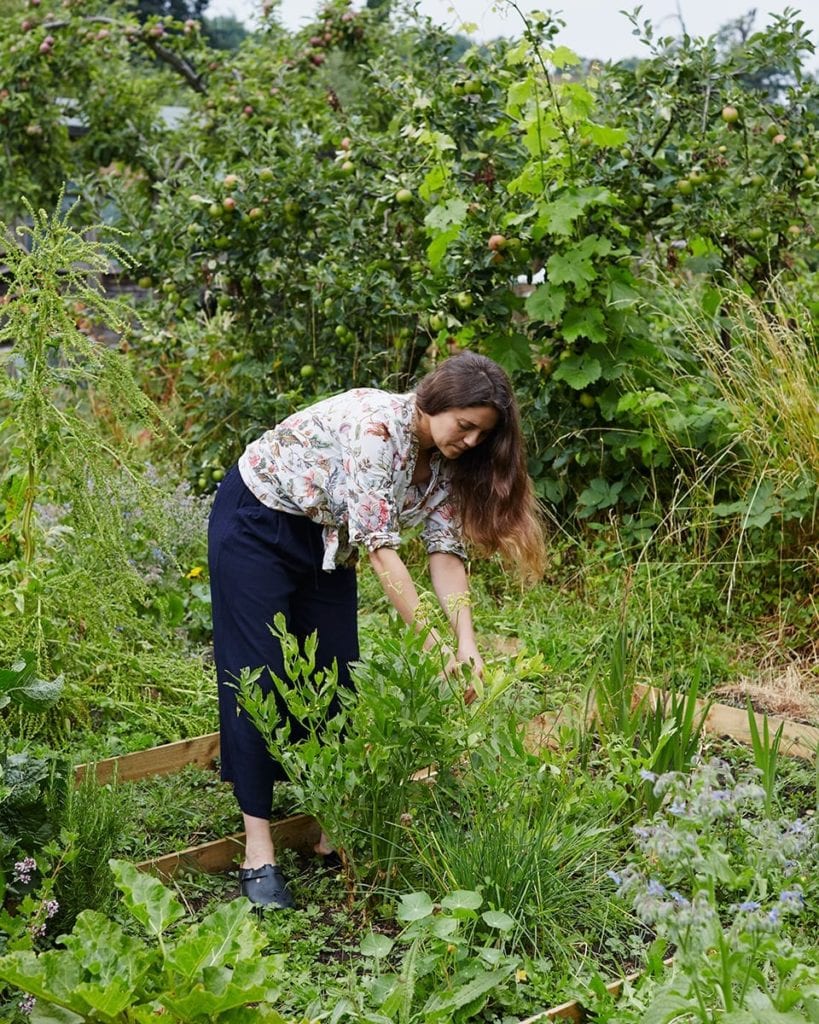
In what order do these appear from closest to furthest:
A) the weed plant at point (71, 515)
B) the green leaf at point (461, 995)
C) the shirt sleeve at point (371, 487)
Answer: the green leaf at point (461, 995), the shirt sleeve at point (371, 487), the weed plant at point (71, 515)

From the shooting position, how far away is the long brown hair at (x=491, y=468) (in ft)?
9.37

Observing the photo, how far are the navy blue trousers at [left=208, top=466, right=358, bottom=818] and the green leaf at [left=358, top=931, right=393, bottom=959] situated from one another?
676 mm

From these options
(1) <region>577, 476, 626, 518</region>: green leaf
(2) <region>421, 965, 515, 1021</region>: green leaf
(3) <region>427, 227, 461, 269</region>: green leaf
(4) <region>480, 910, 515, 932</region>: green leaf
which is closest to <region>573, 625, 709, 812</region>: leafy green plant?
(4) <region>480, 910, 515, 932</region>: green leaf

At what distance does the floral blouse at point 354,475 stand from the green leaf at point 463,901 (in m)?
0.80

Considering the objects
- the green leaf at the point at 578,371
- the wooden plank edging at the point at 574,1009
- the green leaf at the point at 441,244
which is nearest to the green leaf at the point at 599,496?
the green leaf at the point at 578,371

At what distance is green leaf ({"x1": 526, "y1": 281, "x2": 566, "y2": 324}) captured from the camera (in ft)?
17.0

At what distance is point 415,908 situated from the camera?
2.40m

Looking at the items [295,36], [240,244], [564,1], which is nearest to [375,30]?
[295,36]

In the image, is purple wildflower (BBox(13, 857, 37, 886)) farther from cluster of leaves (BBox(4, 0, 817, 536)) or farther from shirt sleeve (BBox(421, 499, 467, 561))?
cluster of leaves (BBox(4, 0, 817, 536))

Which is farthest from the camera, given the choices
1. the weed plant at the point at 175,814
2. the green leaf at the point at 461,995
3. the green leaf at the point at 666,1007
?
the weed plant at the point at 175,814

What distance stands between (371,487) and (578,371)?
2620mm

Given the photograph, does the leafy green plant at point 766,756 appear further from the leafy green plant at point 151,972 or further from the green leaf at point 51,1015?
the green leaf at point 51,1015

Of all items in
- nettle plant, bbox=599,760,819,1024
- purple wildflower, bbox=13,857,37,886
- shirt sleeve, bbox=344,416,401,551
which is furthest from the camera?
shirt sleeve, bbox=344,416,401,551

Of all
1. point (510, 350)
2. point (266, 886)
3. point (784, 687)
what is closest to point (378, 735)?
point (266, 886)
